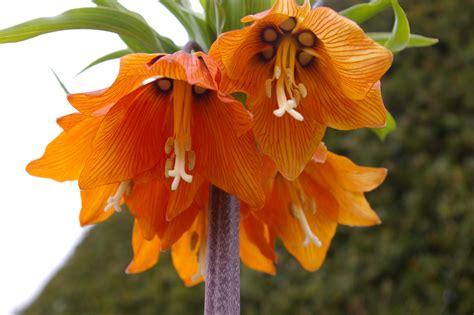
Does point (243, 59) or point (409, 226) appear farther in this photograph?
point (409, 226)

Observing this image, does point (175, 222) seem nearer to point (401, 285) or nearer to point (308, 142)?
point (308, 142)

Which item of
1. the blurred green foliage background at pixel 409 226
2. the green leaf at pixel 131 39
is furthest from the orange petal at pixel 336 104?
the blurred green foliage background at pixel 409 226

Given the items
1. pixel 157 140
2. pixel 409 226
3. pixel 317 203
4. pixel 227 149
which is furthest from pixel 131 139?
pixel 409 226

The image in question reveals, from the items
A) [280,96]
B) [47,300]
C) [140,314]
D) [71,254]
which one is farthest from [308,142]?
[71,254]

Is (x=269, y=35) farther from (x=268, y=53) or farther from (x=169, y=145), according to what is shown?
(x=169, y=145)

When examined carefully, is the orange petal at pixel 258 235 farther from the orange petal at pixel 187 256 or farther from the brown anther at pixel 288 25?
the brown anther at pixel 288 25

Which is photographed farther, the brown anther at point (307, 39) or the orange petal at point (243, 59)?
the brown anther at point (307, 39)
